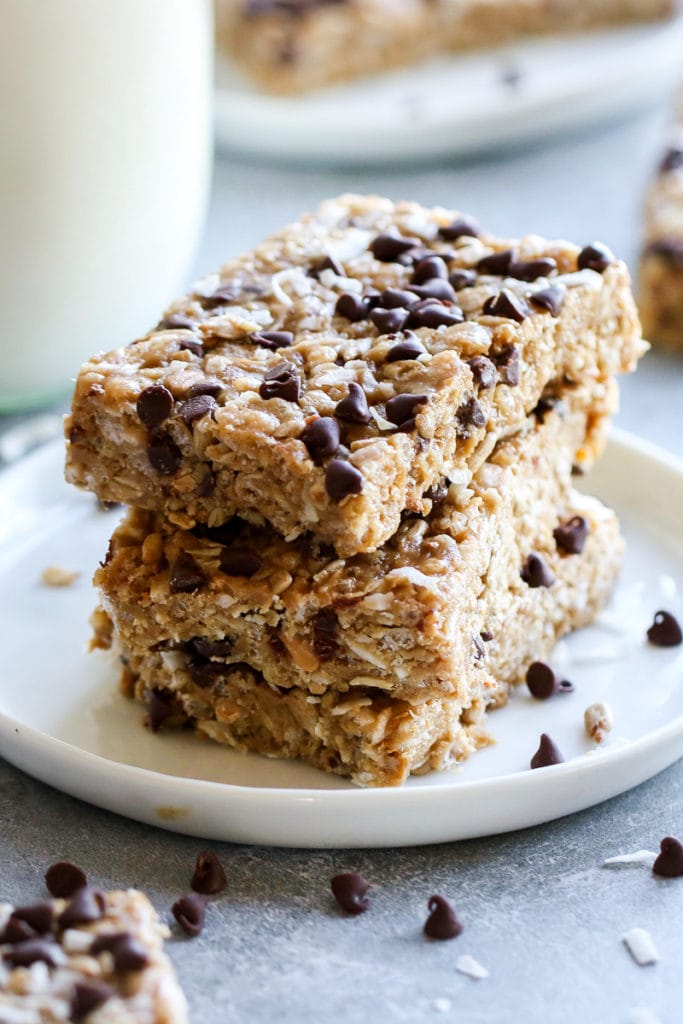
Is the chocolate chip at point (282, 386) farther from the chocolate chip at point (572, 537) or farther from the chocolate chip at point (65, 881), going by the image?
the chocolate chip at point (65, 881)

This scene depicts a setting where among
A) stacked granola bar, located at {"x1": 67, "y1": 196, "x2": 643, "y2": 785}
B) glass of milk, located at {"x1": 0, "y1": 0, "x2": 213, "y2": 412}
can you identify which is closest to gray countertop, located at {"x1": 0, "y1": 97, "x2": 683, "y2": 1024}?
stacked granola bar, located at {"x1": 67, "y1": 196, "x2": 643, "y2": 785}

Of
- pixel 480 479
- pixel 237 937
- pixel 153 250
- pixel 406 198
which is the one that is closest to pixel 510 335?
pixel 480 479

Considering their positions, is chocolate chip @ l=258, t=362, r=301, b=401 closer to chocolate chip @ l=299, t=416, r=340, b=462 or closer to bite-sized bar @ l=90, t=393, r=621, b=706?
chocolate chip @ l=299, t=416, r=340, b=462

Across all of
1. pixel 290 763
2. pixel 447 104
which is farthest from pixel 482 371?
pixel 447 104

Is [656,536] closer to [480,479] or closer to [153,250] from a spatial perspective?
[480,479]

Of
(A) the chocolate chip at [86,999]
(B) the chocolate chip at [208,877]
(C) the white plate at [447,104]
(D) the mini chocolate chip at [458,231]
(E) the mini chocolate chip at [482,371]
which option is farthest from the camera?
(C) the white plate at [447,104]

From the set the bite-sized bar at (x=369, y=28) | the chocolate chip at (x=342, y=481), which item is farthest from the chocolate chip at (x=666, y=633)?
the bite-sized bar at (x=369, y=28)

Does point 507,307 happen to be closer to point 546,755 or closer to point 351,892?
point 546,755
